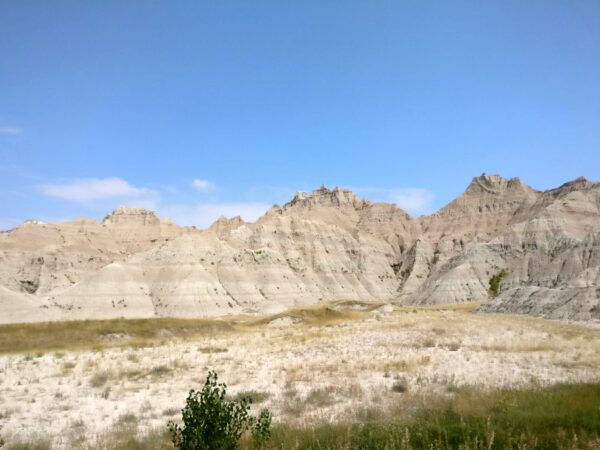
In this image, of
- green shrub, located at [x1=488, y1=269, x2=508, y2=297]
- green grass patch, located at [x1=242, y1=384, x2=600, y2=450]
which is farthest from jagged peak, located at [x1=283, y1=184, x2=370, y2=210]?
green grass patch, located at [x1=242, y1=384, x2=600, y2=450]

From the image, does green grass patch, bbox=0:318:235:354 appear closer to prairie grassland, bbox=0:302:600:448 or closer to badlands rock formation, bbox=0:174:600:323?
prairie grassland, bbox=0:302:600:448

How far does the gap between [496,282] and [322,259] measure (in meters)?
50.2

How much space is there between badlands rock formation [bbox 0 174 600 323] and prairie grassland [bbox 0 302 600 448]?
2662cm

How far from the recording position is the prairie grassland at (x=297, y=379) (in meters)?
9.91

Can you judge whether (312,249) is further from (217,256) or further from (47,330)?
(47,330)

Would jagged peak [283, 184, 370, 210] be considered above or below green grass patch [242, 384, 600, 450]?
above

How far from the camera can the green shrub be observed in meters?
92.4

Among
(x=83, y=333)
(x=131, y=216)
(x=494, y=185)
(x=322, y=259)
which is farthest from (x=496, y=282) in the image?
(x=131, y=216)

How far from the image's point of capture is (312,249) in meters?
130

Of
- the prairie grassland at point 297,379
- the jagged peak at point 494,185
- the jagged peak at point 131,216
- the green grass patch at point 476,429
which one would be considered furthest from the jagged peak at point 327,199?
the green grass patch at point 476,429

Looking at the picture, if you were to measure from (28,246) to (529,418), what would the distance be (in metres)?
152

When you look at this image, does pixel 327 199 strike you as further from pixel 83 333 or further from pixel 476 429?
pixel 476 429

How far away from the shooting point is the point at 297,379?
15.4 metres

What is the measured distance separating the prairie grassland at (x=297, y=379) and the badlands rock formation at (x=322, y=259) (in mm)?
26617
